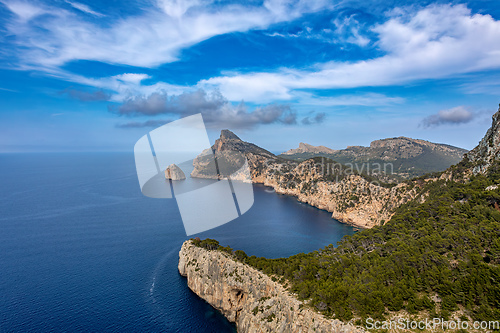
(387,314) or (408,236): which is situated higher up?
(408,236)

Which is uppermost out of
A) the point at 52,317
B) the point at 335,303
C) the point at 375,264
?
the point at 375,264

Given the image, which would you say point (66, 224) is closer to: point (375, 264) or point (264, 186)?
point (375, 264)

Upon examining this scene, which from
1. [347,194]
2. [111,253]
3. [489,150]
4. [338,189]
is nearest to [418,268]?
[489,150]

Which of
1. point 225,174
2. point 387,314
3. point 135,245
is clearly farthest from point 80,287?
point 225,174

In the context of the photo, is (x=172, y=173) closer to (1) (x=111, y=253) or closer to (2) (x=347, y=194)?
(1) (x=111, y=253)

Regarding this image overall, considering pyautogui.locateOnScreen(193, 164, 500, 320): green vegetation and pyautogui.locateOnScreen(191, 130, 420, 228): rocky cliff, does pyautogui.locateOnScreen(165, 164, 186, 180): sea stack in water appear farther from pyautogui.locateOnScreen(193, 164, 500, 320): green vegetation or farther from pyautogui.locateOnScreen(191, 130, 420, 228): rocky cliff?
pyautogui.locateOnScreen(193, 164, 500, 320): green vegetation

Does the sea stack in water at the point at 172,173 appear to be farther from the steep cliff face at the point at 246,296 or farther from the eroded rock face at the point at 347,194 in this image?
the steep cliff face at the point at 246,296

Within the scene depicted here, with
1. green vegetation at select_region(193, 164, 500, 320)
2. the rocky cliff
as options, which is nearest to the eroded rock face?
the rocky cliff
